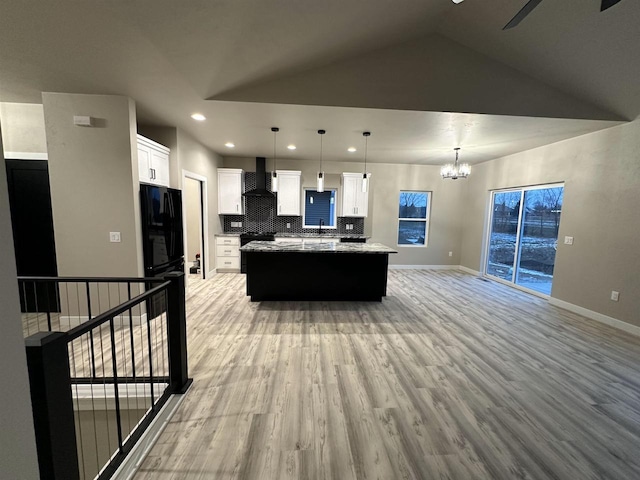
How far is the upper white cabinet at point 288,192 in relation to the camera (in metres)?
6.16

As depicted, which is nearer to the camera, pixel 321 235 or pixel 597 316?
pixel 597 316

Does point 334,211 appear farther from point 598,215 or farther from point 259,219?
point 598,215

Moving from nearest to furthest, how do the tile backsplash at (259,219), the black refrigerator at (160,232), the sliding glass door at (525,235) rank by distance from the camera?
1. the black refrigerator at (160,232)
2. the sliding glass door at (525,235)
3. the tile backsplash at (259,219)

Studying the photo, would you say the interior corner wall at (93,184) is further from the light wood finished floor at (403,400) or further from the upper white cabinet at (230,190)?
the upper white cabinet at (230,190)

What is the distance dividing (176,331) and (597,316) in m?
5.23

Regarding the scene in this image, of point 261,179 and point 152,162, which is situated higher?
point 261,179

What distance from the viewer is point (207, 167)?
5422mm

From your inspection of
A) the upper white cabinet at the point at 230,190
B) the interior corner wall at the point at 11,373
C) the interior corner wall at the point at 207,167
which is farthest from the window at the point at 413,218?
the interior corner wall at the point at 11,373

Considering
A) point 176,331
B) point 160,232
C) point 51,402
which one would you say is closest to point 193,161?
point 160,232

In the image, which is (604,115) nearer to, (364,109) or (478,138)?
(478,138)

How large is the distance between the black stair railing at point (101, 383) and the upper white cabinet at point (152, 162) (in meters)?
1.59

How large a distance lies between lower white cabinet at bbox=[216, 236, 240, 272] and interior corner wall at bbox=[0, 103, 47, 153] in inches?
124

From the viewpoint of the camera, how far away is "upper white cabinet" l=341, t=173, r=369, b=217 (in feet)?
20.6

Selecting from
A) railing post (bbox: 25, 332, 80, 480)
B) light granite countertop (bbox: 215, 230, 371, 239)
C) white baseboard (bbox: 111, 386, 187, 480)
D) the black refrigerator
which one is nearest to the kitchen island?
the black refrigerator
